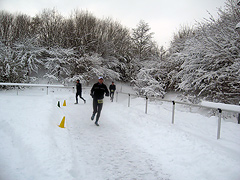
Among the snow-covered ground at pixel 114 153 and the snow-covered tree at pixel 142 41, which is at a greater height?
the snow-covered tree at pixel 142 41

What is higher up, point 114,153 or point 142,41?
point 142,41

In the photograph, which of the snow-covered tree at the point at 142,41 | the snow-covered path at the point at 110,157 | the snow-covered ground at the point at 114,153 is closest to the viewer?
the snow-covered ground at the point at 114,153

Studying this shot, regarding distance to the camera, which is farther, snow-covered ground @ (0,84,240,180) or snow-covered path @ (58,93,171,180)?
snow-covered path @ (58,93,171,180)

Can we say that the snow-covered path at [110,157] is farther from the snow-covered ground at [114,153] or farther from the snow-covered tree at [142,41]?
the snow-covered tree at [142,41]

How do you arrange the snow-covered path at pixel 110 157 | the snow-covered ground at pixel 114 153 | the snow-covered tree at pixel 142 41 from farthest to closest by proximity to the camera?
the snow-covered tree at pixel 142 41, the snow-covered path at pixel 110 157, the snow-covered ground at pixel 114 153

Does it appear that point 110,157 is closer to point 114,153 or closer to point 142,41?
point 114,153

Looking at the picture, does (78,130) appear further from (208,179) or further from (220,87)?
(220,87)

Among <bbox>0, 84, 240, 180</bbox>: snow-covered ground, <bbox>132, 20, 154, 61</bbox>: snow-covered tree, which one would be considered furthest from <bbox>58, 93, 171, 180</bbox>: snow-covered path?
<bbox>132, 20, 154, 61</bbox>: snow-covered tree

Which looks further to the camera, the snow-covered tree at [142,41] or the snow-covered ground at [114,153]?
the snow-covered tree at [142,41]

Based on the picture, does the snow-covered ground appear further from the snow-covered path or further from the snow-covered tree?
the snow-covered tree

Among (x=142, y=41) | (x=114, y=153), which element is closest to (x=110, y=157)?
(x=114, y=153)

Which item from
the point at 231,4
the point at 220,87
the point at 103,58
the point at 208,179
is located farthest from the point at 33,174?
the point at 103,58

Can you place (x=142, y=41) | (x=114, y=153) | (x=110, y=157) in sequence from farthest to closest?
(x=142, y=41) → (x=114, y=153) → (x=110, y=157)

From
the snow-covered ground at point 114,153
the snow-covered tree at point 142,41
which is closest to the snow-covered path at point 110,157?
the snow-covered ground at point 114,153
